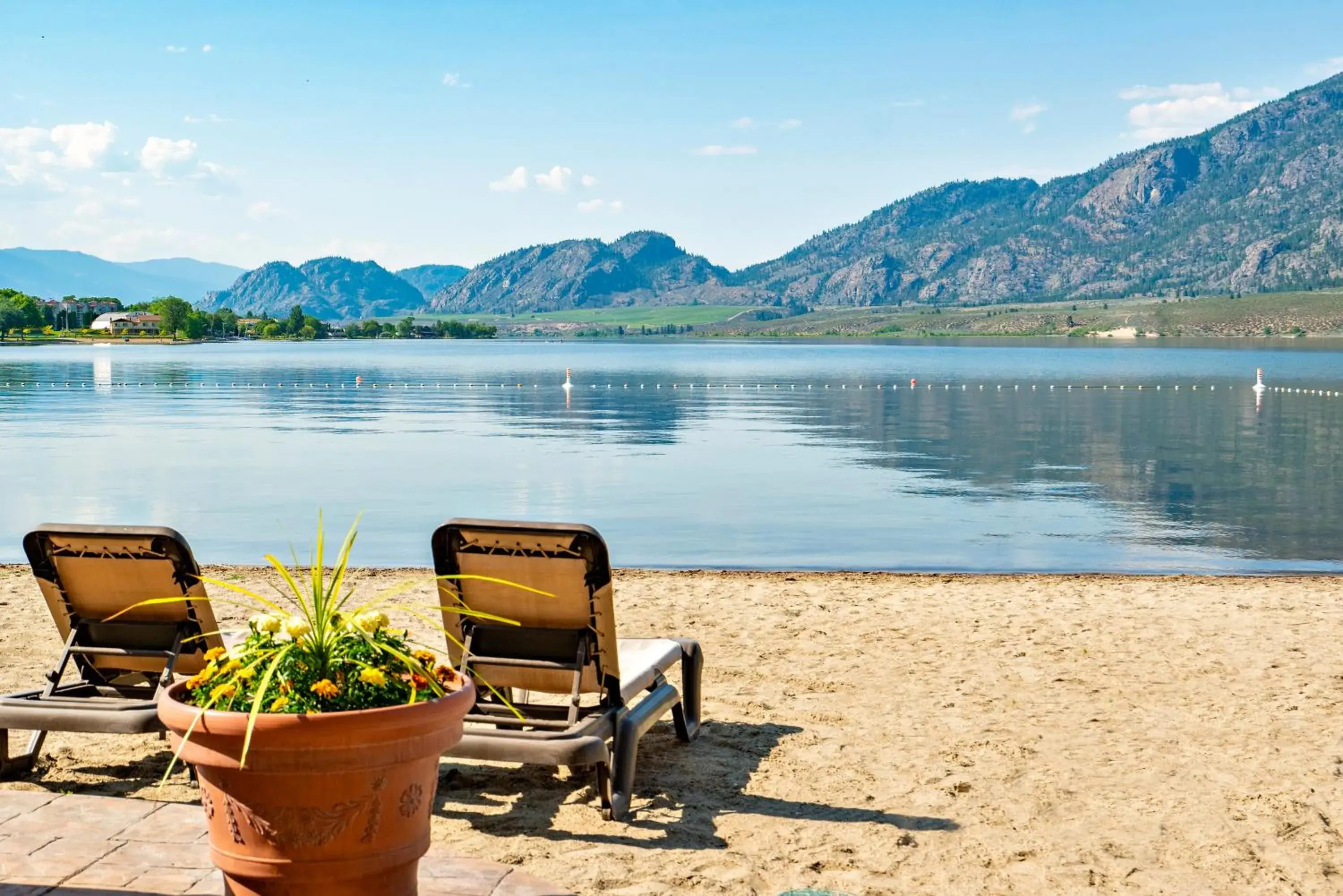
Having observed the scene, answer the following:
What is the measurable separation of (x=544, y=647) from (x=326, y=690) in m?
2.71

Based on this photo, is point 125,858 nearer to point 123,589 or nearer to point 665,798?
point 123,589

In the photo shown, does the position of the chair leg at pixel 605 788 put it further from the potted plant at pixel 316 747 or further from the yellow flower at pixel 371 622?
the yellow flower at pixel 371 622

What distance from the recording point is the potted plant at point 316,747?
3.71m

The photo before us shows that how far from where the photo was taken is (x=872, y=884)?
5531 millimetres

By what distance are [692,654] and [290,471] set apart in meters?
19.9

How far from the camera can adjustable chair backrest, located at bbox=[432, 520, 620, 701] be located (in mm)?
6062

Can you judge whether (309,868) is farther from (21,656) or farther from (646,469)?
(646,469)

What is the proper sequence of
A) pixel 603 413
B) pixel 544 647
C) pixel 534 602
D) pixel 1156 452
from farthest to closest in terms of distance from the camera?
pixel 603 413 → pixel 1156 452 → pixel 544 647 → pixel 534 602

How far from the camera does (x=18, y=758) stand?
695 cm

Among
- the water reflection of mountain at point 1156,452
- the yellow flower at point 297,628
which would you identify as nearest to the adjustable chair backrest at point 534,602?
the yellow flower at point 297,628

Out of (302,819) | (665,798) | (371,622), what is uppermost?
(371,622)

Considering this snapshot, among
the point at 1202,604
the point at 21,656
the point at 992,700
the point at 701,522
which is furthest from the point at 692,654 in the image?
the point at 701,522

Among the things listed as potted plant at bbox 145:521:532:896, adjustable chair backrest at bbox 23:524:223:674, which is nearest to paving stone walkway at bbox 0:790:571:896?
potted plant at bbox 145:521:532:896

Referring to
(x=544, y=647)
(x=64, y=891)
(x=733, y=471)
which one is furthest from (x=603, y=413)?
(x=64, y=891)
